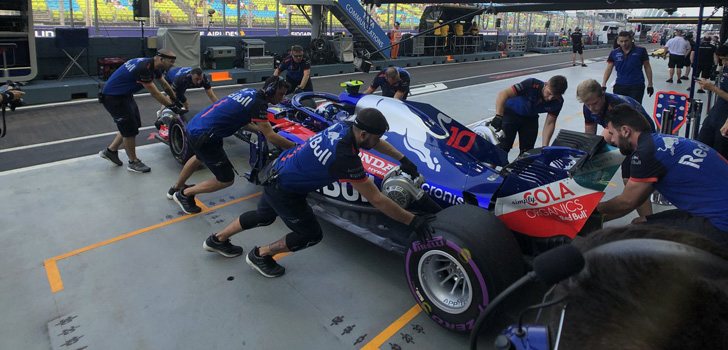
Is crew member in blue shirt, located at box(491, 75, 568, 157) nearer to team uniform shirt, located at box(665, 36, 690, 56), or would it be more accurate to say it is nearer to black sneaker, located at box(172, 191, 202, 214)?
black sneaker, located at box(172, 191, 202, 214)

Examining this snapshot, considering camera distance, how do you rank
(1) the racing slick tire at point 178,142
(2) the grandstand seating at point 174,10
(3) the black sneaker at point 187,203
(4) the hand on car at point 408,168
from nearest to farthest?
(4) the hand on car at point 408,168 → (3) the black sneaker at point 187,203 → (1) the racing slick tire at point 178,142 → (2) the grandstand seating at point 174,10

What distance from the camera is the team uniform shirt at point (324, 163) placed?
3.12 metres

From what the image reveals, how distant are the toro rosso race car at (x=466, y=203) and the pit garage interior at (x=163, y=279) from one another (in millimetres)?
309

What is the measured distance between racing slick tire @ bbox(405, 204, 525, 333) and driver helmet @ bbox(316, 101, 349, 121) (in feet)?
8.41

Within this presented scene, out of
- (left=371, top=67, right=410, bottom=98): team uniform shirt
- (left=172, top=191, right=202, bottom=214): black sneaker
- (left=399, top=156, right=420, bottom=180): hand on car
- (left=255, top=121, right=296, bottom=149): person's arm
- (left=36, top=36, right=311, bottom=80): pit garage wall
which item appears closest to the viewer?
(left=399, top=156, right=420, bottom=180): hand on car

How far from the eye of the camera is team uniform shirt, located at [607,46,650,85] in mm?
6809

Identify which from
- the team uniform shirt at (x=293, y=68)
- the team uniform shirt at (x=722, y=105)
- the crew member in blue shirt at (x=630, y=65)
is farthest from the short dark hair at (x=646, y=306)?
the team uniform shirt at (x=293, y=68)

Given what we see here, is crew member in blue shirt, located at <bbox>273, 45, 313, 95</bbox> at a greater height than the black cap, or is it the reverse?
crew member in blue shirt, located at <bbox>273, 45, 313, 95</bbox>

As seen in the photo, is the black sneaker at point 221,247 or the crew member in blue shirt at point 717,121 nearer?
the black sneaker at point 221,247

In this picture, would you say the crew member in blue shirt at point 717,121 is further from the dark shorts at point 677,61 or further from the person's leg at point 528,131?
the dark shorts at point 677,61

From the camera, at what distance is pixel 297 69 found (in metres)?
8.20

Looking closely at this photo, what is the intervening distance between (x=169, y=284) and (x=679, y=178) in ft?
12.2

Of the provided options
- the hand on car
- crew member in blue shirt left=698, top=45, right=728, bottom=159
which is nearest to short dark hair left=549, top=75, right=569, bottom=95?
crew member in blue shirt left=698, top=45, right=728, bottom=159

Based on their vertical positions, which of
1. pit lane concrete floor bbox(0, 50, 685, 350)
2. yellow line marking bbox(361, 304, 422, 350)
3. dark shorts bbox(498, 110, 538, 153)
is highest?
dark shorts bbox(498, 110, 538, 153)
